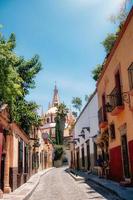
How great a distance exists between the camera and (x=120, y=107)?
13891 mm

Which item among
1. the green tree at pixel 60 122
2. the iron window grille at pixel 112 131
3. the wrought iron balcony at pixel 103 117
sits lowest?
the iron window grille at pixel 112 131

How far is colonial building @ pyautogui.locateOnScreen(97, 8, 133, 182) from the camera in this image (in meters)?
12.9

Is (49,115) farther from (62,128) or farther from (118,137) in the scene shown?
(118,137)

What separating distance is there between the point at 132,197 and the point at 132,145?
302cm

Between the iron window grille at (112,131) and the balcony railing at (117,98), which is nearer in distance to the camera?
the balcony railing at (117,98)

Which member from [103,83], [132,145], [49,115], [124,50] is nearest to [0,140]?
[132,145]

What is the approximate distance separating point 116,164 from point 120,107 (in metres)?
3.53

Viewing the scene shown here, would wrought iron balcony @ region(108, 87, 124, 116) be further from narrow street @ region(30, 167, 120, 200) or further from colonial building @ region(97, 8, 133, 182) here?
narrow street @ region(30, 167, 120, 200)

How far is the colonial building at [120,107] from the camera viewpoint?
12.9m

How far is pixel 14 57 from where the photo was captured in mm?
10359

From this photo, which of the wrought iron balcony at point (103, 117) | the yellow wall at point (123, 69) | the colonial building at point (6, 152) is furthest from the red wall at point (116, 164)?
the colonial building at point (6, 152)

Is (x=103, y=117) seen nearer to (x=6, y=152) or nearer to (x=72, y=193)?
(x=72, y=193)

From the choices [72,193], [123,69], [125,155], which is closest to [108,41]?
[123,69]

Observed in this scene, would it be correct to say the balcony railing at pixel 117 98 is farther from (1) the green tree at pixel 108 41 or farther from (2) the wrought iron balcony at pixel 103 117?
(1) the green tree at pixel 108 41
